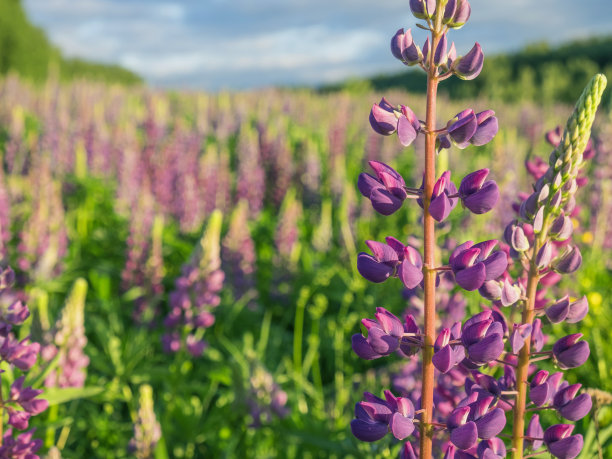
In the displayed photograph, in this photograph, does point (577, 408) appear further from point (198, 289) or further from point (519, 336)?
point (198, 289)

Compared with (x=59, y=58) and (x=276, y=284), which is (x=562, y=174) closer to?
(x=276, y=284)

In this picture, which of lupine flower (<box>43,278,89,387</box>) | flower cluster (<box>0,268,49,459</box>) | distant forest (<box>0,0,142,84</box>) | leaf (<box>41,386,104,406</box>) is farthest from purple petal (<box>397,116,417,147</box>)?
distant forest (<box>0,0,142,84</box>)

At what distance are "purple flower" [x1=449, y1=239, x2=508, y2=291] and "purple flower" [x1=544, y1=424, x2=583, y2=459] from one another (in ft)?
1.10

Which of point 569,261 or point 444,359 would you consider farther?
point 569,261

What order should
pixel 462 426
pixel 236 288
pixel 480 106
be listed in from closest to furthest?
pixel 462 426 → pixel 236 288 → pixel 480 106

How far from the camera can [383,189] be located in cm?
110

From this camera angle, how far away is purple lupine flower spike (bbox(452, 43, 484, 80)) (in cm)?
Result: 109

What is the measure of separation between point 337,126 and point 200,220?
3777mm

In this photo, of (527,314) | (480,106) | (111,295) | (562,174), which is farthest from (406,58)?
(480,106)

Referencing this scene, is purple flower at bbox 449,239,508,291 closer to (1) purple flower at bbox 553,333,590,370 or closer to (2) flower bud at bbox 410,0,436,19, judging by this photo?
(1) purple flower at bbox 553,333,590,370

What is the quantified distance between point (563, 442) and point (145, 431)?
5.15ft

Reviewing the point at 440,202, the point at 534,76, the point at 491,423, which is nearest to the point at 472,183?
the point at 440,202

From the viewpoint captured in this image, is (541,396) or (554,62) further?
(554,62)

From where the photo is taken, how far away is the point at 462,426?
3.37 ft
